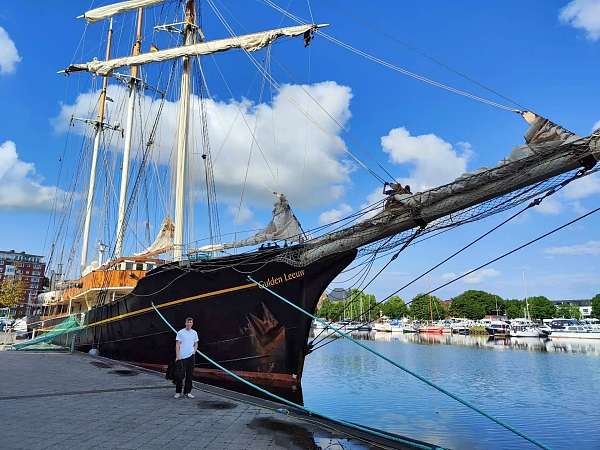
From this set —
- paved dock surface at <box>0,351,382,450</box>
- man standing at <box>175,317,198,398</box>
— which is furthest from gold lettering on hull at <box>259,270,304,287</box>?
man standing at <box>175,317,198,398</box>

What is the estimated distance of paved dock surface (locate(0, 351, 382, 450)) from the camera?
574 centimetres

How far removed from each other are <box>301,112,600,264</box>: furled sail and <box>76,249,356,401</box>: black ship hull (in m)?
2.16

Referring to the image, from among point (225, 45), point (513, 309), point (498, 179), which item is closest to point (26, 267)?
point (513, 309)

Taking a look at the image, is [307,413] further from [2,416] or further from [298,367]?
[2,416]

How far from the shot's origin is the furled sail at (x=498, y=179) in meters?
7.21

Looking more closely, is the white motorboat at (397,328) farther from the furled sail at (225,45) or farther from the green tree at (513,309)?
the furled sail at (225,45)

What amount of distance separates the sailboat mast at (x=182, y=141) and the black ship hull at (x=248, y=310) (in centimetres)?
180

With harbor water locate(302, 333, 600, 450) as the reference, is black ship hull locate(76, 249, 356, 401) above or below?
above

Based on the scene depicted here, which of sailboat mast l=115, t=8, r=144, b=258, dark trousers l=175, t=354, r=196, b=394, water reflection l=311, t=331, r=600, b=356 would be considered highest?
sailboat mast l=115, t=8, r=144, b=258

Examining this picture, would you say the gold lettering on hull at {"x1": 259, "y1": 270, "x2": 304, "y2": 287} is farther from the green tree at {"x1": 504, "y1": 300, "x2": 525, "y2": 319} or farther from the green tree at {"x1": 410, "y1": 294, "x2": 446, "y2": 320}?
the green tree at {"x1": 504, "y1": 300, "x2": 525, "y2": 319}

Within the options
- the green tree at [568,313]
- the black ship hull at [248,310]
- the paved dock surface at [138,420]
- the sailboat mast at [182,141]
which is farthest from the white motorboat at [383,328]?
the paved dock surface at [138,420]

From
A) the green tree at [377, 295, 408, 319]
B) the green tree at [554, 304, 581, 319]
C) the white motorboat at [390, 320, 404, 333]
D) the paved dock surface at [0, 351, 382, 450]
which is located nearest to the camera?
the paved dock surface at [0, 351, 382, 450]

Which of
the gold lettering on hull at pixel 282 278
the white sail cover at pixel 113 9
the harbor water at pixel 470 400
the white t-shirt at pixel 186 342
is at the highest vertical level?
the white sail cover at pixel 113 9

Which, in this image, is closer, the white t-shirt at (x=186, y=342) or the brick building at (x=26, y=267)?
the white t-shirt at (x=186, y=342)
